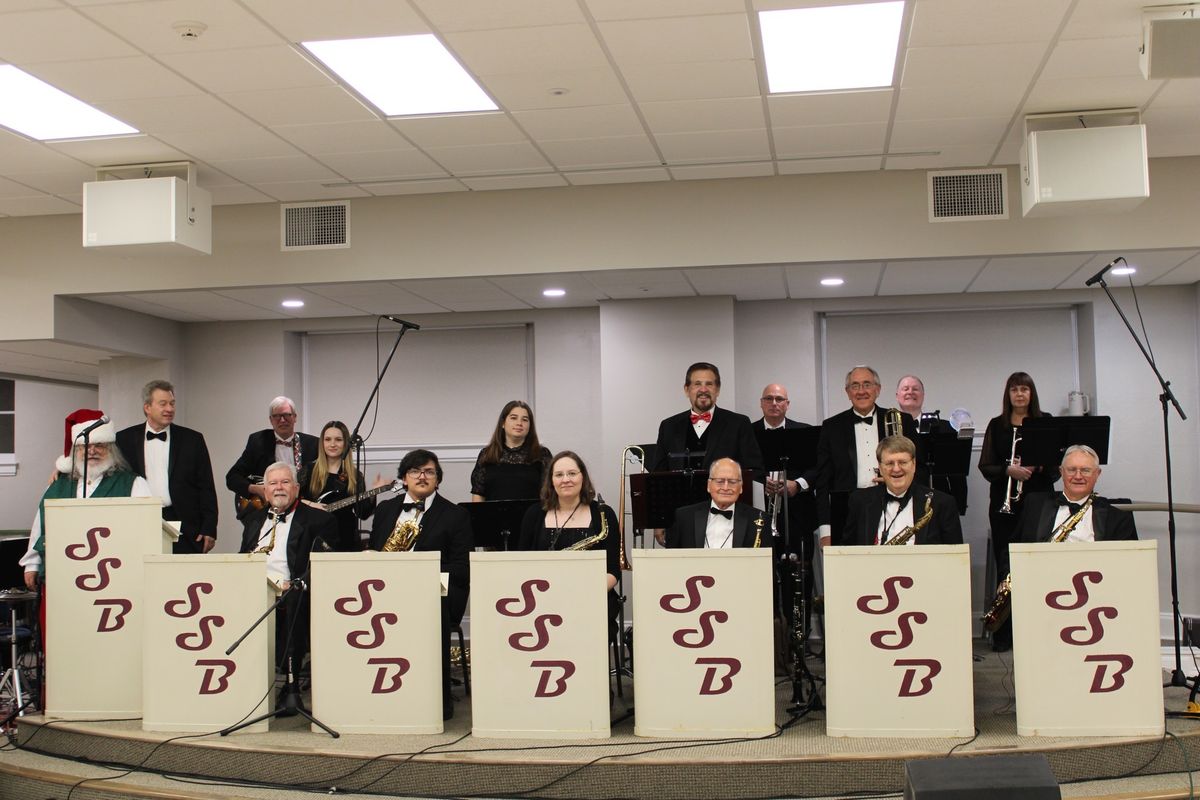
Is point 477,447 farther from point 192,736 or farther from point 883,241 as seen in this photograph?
point 192,736

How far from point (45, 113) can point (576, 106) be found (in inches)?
86.4

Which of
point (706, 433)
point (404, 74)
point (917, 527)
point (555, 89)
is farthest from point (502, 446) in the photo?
point (917, 527)

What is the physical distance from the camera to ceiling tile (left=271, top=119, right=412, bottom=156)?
4953 mm

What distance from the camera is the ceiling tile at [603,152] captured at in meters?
5.27

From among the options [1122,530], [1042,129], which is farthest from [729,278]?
[1122,530]

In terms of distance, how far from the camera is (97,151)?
525 centimetres

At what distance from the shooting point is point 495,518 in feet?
17.0

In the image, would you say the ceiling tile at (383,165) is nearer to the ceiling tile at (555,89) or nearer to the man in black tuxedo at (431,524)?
the ceiling tile at (555,89)

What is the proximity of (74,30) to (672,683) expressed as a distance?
3003 millimetres

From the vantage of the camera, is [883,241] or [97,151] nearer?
[97,151]

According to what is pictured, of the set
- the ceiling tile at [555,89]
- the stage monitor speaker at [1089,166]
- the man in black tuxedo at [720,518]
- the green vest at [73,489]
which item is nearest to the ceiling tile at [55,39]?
the ceiling tile at [555,89]

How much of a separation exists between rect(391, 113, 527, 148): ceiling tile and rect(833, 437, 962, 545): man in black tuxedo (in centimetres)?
212

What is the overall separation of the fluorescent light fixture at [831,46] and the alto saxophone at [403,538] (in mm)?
2342

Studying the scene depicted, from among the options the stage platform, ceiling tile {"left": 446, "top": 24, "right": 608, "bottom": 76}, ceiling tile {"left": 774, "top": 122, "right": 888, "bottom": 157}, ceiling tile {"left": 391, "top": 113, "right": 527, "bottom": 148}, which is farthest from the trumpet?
ceiling tile {"left": 446, "top": 24, "right": 608, "bottom": 76}
